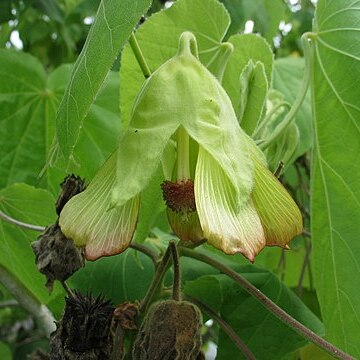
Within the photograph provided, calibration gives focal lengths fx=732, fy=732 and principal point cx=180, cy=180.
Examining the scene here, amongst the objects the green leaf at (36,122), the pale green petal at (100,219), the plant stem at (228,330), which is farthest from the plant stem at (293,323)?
the green leaf at (36,122)

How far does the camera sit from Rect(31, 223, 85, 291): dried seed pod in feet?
2.12

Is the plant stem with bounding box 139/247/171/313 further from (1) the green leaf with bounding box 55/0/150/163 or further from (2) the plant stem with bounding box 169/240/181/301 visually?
(1) the green leaf with bounding box 55/0/150/163

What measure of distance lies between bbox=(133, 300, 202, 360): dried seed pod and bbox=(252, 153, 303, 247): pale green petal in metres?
0.10

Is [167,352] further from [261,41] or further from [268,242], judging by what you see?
[261,41]

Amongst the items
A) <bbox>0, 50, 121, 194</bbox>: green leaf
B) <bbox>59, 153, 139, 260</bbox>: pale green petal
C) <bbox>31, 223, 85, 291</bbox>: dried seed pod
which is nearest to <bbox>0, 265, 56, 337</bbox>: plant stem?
<bbox>0, 50, 121, 194</bbox>: green leaf

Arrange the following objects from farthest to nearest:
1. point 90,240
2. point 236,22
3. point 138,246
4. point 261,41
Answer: point 236,22 → point 261,41 → point 138,246 → point 90,240

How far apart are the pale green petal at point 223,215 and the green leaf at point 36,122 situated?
0.52 metres

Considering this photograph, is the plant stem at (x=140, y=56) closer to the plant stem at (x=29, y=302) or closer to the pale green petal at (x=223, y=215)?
the pale green petal at (x=223, y=215)

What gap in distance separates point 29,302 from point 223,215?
0.48 metres

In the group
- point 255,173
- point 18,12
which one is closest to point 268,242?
point 255,173

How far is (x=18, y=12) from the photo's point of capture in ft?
5.50

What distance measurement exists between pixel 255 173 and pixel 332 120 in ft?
0.79

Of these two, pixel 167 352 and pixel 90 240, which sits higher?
pixel 90 240

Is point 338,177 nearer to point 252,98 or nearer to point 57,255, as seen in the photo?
point 252,98
